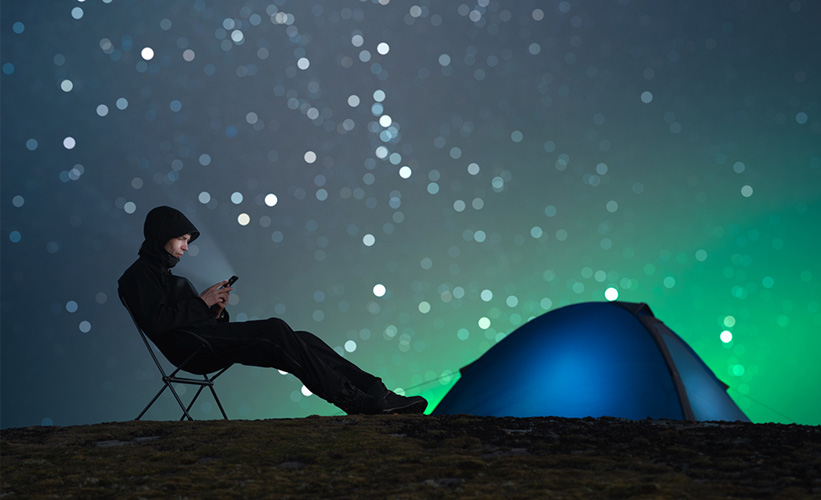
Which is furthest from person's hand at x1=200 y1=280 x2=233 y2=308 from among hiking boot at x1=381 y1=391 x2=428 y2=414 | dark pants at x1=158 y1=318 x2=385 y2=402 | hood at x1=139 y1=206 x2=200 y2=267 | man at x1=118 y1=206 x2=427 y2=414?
hiking boot at x1=381 y1=391 x2=428 y2=414

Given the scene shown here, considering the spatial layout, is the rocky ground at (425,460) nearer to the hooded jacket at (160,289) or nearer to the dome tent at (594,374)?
the hooded jacket at (160,289)

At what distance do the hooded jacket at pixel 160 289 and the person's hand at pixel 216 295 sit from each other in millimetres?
29

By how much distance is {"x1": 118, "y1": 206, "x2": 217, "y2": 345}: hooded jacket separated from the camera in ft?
10.4

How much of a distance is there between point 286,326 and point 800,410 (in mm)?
4017

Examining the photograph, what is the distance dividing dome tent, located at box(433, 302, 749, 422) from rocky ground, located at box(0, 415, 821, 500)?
51.9 inches

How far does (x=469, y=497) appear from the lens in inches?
61.2

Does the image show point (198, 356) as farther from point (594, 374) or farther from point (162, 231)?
point (594, 374)

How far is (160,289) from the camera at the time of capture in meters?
3.24

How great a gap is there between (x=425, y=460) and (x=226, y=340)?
4.83ft

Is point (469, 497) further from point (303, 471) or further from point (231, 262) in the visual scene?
point (231, 262)

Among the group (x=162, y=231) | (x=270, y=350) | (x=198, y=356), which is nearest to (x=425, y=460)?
(x=270, y=350)

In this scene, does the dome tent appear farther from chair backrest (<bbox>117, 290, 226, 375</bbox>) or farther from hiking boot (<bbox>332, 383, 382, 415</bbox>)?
chair backrest (<bbox>117, 290, 226, 375</bbox>)

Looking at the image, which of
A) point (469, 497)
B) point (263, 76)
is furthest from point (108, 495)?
point (263, 76)

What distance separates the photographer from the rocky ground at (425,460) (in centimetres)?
164
